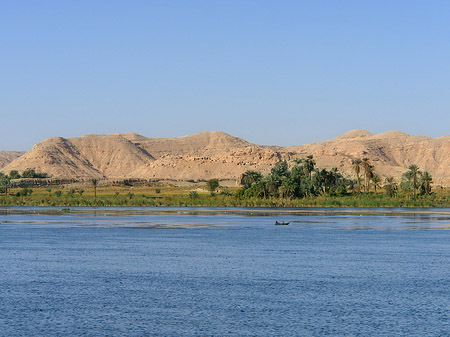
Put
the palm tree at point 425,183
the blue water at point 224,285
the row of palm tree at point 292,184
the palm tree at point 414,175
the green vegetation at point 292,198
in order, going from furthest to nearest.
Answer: the palm tree at point 425,183
the palm tree at point 414,175
the row of palm tree at point 292,184
the green vegetation at point 292,198
the blue water at point 224,285

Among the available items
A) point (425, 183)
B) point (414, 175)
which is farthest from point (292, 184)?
point (425, 183)

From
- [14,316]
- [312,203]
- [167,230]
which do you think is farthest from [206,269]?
[312,203]

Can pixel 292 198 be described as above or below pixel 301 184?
below

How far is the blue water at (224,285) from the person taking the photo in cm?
2656

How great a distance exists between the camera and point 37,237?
61750 mm

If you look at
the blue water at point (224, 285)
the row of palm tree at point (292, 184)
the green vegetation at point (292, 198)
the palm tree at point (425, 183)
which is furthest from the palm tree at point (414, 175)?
the blue water at point (224, 285)

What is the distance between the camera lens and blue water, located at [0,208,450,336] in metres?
26.6

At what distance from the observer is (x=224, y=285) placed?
35.2 metres

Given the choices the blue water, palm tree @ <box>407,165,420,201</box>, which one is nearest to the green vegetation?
palm tree @ <box>407,165,420,201</box>

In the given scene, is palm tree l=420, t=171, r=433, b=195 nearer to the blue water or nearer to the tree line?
the tree line

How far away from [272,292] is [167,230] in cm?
3818

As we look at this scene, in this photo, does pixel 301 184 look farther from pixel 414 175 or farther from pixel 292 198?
pixel 414 175

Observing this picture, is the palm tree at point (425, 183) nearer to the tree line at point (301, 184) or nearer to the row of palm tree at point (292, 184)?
the tree line at point (301, 184)

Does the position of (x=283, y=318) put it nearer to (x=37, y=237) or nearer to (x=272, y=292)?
(x=272, y=292)
